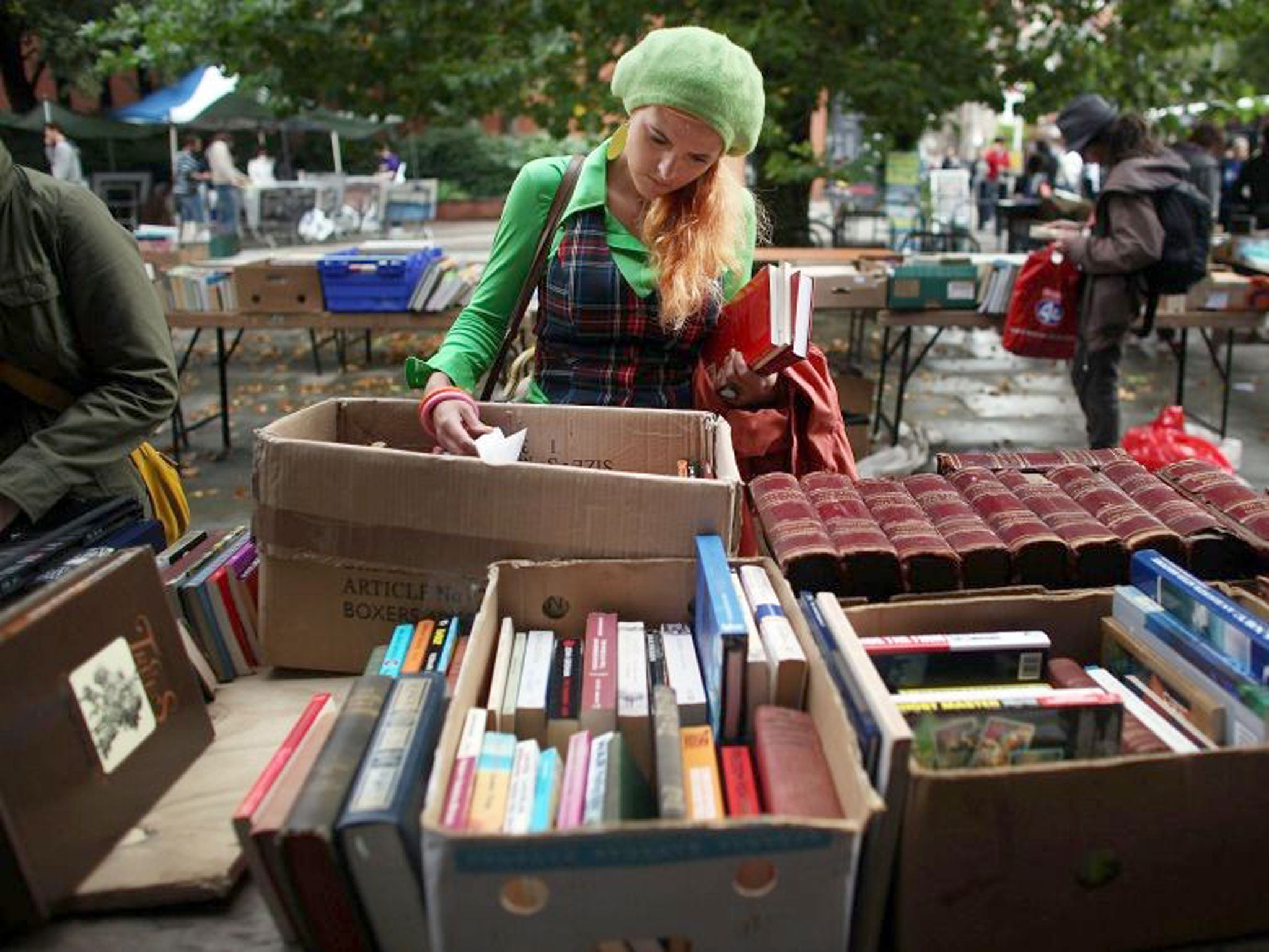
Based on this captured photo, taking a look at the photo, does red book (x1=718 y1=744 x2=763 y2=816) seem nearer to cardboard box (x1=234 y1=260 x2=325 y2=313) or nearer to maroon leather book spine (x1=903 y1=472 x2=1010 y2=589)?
maroon leather book spine (x1=903 y1=472 x2=1010 y2=589)

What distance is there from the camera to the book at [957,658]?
5.07ft

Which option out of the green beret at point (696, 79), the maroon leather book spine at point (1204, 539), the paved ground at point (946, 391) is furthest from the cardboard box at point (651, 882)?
the paved ground at point (946, 391)

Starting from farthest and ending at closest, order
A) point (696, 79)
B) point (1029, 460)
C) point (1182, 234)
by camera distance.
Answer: point (1182, 234) → point (1029, 460) → point (696, 79)

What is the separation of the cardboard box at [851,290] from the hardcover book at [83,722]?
5.08 metres

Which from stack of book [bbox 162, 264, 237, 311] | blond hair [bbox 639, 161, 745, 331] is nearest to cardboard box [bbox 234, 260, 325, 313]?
stack of book [bbox 162, 264, 237, 311]

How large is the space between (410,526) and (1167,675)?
120cm

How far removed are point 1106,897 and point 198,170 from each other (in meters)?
21.9

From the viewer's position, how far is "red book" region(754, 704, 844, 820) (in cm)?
121

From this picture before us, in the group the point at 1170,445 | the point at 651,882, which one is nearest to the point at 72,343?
the point at 651,882

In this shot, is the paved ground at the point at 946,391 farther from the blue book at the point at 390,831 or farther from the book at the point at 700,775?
the book at the point at 700,775

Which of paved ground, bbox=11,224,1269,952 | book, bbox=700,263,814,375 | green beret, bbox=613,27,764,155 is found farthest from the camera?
paved ground, bbox=11,224,1269,952

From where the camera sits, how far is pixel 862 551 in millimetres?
1720

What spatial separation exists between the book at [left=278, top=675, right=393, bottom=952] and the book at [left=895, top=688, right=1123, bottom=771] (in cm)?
74

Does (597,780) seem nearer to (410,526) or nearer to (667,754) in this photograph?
(667,754)
